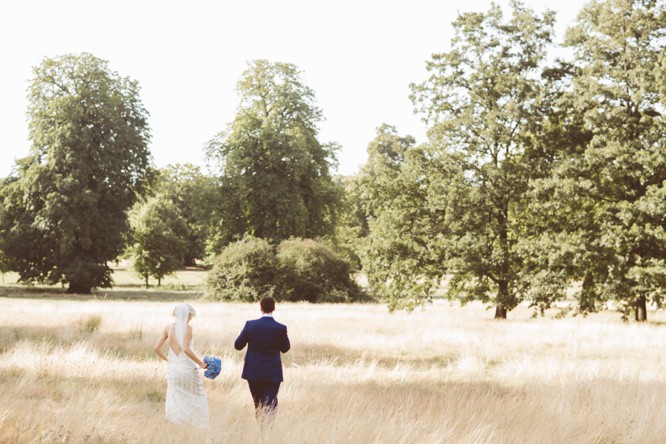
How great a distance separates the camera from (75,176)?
140ft

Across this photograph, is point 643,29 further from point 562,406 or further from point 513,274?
point 562,406

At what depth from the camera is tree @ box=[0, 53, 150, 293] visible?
140 feet

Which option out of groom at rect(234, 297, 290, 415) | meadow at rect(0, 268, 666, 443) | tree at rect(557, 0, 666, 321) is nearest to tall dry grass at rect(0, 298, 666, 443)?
meadow at rect(0, 268, 666, 443)

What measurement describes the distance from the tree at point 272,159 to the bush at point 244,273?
4.04 m

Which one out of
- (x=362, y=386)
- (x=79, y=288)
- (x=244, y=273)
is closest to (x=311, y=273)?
(x=244, y=273)

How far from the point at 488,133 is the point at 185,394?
20.2 m

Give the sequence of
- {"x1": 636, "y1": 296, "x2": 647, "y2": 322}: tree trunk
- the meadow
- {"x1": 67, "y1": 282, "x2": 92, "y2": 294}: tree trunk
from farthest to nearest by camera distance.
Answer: {"x1": 67, "y1": 282, "x2": 92, "y2": 294}: tree trunk → {"x1": 636, "y1": 296, "x2": 647, "y2": 322}: tree trunk → the meadow

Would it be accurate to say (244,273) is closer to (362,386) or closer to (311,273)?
(311,273)

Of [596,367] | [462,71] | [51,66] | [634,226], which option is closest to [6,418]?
[596,367]

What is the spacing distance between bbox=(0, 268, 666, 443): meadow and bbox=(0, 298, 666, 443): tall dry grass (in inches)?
1.2

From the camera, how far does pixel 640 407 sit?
8.84 m

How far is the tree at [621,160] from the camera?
22797 millimetres

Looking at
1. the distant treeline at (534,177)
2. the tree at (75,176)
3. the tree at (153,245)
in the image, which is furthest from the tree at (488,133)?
the tree at (153,245)

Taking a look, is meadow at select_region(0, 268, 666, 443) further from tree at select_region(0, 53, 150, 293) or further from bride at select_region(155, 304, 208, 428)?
tree at select_region(0, 53, 150, 293)
